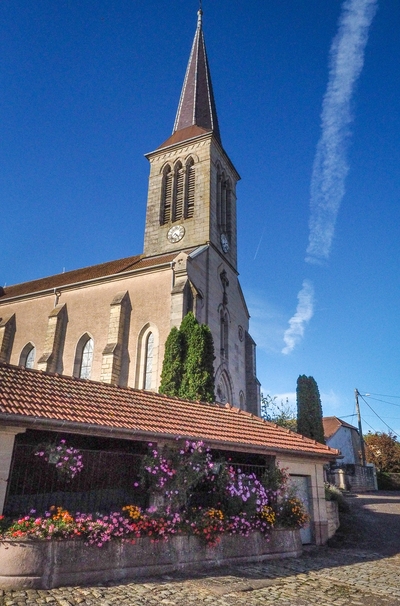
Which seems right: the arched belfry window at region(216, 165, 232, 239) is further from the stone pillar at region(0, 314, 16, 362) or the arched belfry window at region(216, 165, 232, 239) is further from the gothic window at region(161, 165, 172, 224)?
the stone pillar at region(0, 314, 16, 362)

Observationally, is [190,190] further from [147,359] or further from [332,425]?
[332,425]

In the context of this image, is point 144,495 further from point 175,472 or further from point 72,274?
point 72,274

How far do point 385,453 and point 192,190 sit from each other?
28152 millimetres

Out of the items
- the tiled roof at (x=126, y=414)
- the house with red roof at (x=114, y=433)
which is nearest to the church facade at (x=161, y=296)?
the tiled roof at (x=126, y=414)

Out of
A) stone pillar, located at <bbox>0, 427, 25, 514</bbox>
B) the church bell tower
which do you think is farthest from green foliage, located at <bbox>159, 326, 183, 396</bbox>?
stone pillar, located at <bbox>0, 427, 25, 514</bbox>

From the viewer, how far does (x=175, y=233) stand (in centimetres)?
2752

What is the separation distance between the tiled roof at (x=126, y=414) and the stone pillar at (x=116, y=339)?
983cm

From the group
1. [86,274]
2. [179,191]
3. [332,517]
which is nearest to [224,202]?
[179,191]

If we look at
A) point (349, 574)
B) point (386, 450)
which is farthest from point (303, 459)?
point (386, 450)

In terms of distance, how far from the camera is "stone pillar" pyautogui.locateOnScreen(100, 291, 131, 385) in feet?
70.8

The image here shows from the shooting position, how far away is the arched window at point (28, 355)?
84.6 feet

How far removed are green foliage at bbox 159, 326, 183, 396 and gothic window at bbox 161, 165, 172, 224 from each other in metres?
11.2

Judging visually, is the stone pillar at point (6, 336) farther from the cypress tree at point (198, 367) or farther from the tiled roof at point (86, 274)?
the cypress tree at point (198, 367)

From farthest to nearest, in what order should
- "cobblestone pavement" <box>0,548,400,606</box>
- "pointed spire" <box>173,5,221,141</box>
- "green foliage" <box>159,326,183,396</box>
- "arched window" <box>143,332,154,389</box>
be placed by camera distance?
"pointed spire" <box>173,5,221,141</box> → "arched window" <box>143,332,154,389</box> → "green foliage" <box>159,326,183,396</box> → "cobblestone pavement" <box>0,548,400,606</box>
